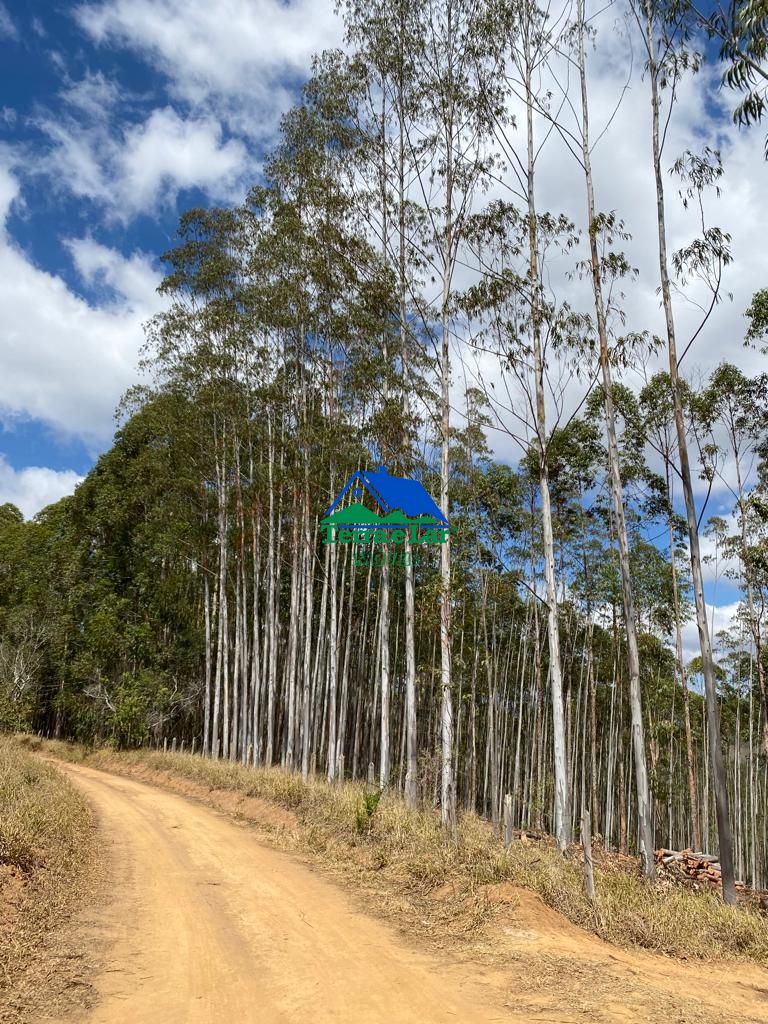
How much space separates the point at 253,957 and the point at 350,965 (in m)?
0.76

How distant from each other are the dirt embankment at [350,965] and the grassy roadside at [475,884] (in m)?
0.17

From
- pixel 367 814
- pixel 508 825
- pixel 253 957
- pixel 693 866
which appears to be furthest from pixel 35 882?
pixel 693 866

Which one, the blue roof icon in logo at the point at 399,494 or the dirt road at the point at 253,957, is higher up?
the blue roof icon in logo at the point at 399,494

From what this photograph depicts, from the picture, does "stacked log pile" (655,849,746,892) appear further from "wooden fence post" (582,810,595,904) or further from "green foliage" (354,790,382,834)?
"wooden fence post" (582,810,595,904)

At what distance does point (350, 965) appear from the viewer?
5.11 metres

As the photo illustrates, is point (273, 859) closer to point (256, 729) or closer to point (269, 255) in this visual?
point (256, 729)

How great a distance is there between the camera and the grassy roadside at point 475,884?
604 centimetres

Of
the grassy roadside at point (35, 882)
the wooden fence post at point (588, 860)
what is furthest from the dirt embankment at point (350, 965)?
the wooden fence post at point (588, 860)

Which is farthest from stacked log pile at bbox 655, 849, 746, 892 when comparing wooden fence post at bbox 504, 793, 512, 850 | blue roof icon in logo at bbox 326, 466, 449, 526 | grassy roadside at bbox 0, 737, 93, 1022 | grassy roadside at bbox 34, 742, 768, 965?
grassy roadside at bbox 0, 737, 93, 1022

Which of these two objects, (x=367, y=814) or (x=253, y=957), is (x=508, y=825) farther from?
(x=253, y=957)

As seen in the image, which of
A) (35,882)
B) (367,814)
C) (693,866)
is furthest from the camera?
(693,866)

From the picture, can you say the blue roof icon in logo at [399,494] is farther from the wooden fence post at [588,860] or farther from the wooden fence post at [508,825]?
the wooden fence post at [588,860]

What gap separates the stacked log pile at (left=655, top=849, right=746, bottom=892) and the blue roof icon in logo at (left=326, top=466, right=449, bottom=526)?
9640 mm

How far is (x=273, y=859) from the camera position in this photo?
30.2 feet
